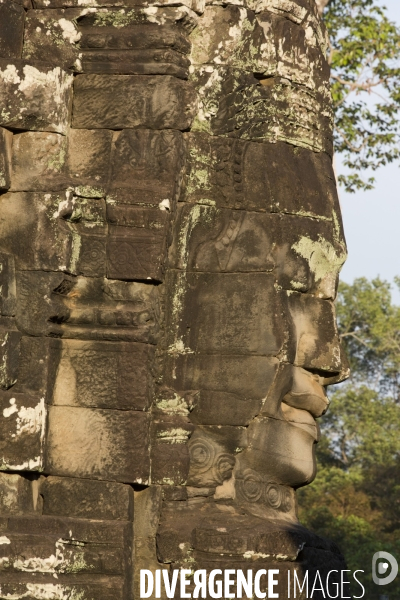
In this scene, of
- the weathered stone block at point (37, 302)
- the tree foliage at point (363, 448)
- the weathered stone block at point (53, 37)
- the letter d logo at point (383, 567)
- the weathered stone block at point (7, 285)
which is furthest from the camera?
the tree foliage at point (363, 448)

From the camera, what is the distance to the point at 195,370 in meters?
8.16

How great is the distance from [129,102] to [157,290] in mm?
1169

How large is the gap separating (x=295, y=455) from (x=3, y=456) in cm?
199

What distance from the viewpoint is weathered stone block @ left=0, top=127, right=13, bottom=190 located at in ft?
25.1

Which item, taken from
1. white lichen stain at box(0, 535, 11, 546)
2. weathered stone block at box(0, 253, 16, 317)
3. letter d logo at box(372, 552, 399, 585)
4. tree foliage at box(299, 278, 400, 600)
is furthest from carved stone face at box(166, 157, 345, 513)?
tree foliage at box(299, 278, 400, 600)

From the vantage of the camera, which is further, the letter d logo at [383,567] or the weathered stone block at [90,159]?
the letter d logo at [383,567]

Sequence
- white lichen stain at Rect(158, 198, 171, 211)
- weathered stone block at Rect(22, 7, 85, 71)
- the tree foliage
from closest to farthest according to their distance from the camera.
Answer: white lichen stain at Rect(158, 198, 171, 211) < weathered stone block at Rect(22, 7, 85, 71) < the tree foliage

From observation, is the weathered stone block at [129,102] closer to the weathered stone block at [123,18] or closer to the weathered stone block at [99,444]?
the weathered stone block at [123,18]

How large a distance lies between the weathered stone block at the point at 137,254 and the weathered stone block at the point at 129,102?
0.70 metres

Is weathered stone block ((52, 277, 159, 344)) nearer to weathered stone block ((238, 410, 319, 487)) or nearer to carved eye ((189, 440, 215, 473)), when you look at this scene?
carved eye ((189, 440, 215, 473))

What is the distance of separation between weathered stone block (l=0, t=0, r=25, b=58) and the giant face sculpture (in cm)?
A: 2

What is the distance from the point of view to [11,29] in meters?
7.82

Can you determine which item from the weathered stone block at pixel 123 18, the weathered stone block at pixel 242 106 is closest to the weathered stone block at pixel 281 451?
the weathered stone block at pixel 242 106

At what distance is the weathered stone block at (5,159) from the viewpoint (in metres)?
7.65
